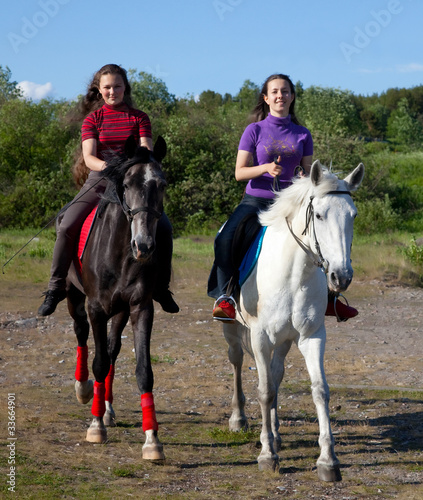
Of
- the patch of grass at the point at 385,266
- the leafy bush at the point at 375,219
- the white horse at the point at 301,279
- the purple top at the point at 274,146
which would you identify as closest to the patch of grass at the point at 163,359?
the white horse at the point at 301,279

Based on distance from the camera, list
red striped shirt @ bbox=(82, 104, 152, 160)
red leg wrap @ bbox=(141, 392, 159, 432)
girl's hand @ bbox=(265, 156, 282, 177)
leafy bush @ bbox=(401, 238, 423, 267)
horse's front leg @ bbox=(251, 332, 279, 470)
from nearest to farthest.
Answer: horse's front leg @ bbox=(251, 332, 279, 470), red leg wrap @ bbox=(141, 392, 159, 432), girl's hand @ bbox=(265, 156, 282, 177), red striped shirt @ bbox=(82, 104, 152, 160), leafy bush @ bbox=(401, 238, 423, 267)

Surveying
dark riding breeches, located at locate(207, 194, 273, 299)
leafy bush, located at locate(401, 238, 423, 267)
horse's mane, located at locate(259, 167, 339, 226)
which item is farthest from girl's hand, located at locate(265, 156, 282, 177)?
leafy bush, located at locate(401, 238, 423, 267)

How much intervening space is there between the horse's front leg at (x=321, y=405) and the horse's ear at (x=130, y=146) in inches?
79.8

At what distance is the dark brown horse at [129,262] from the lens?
15.6 ft

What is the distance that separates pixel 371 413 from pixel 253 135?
10.6 feet

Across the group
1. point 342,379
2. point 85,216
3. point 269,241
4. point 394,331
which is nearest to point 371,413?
point 342,379

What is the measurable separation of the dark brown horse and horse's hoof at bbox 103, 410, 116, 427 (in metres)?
0.45

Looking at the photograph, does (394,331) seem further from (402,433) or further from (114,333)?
(114,333)

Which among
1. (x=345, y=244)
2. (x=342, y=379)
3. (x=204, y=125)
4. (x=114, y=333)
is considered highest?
A: (x=204, y=125)

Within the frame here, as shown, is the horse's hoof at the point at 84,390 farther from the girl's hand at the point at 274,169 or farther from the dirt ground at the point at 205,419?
the girl's hand at the point at 274,169

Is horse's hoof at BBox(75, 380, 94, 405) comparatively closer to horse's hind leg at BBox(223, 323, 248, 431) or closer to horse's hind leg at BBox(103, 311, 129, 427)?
horse's hind leg at BBox(103, 311, 129, 427)

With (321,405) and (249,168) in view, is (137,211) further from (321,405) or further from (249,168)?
(321,405)

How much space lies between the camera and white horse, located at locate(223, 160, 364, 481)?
14.5 ft

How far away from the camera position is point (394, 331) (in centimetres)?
1123
